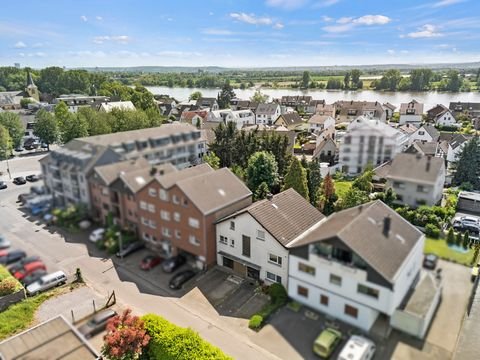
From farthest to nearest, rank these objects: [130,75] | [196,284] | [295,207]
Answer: [295,207] < [196,284] < [130,75]

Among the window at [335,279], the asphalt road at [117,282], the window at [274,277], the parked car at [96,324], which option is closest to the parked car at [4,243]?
the asphalt road at [117,282]

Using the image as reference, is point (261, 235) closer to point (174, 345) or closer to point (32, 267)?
point (174, 345)

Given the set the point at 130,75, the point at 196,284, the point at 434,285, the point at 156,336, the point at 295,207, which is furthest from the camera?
the point at 295,207

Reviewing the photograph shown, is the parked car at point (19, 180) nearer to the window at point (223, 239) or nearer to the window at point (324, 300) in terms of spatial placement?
the window at point (324, 300)

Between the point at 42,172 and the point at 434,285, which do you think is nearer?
the point at 434,285

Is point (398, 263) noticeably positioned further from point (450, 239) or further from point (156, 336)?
point (156, 336)

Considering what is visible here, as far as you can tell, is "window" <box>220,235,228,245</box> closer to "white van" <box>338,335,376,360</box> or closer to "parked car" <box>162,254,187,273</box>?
"parked car" <box>162,254,187,273</box>

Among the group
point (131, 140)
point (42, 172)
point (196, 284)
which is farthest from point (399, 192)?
point (196, 284)
